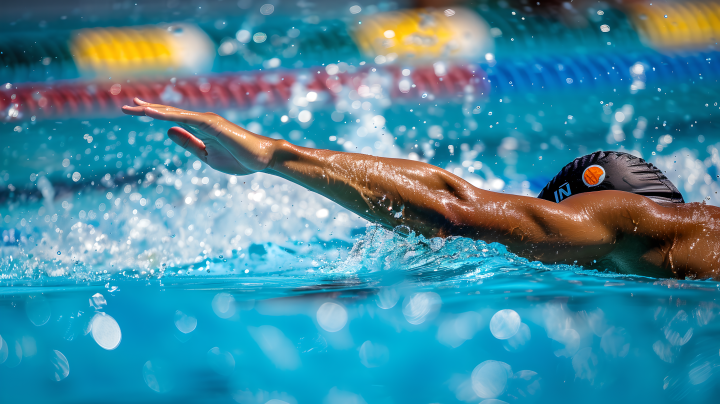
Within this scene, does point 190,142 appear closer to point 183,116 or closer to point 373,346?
point 183,116

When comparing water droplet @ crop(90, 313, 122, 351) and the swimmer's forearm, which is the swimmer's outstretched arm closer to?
the swimmer's forearm

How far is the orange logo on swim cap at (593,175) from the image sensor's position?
1.63m

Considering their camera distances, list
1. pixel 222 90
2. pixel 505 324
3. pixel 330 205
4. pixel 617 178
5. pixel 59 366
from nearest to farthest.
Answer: pixel 59 366, pixel 505 324, pixel 617 178, pixel 330 205, pixel 222 90

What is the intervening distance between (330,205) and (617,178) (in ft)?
5.31

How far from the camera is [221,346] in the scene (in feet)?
3.61

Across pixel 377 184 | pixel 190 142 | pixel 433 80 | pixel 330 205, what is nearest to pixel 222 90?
pixel 330 205

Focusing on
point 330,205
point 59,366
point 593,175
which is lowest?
point 330,205

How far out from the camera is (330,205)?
9.55 ft

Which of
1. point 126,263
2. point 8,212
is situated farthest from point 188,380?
point 8,212

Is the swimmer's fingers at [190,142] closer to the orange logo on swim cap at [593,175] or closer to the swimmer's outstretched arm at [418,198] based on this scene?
the swimmer's outstretched arm at [418,198]

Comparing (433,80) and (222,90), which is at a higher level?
(433,80)


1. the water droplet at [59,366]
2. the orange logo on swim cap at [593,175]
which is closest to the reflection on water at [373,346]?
the water droplet at [59,366]

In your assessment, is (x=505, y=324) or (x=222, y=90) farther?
(x=222, y=90)

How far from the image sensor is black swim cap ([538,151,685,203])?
159cm
